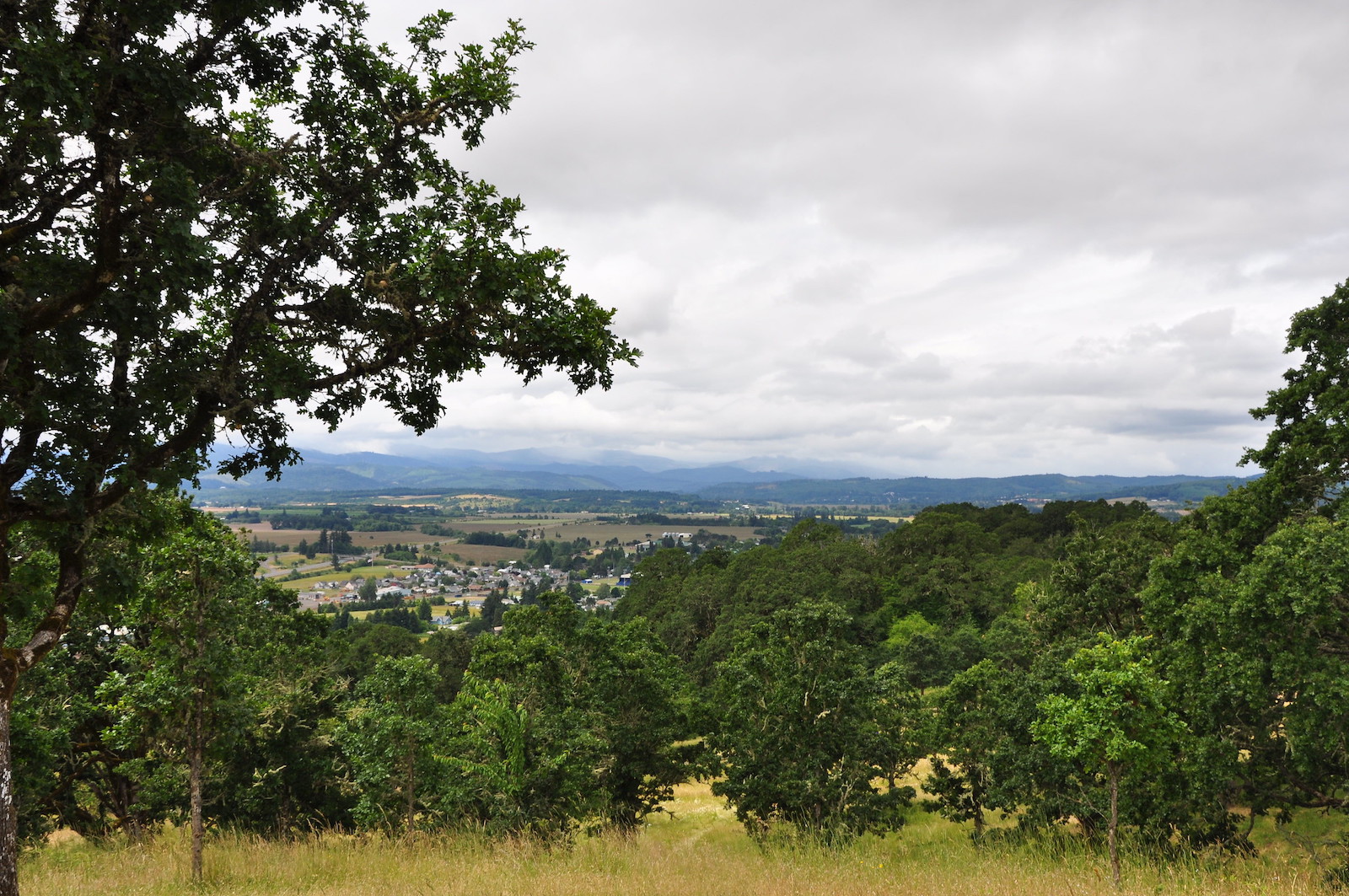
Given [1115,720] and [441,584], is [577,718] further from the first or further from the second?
[441,584]

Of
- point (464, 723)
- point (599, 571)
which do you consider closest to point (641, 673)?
point (464, 723)

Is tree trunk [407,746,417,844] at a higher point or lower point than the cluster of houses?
higher

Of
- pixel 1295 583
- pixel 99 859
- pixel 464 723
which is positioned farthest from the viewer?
pixel 464 723

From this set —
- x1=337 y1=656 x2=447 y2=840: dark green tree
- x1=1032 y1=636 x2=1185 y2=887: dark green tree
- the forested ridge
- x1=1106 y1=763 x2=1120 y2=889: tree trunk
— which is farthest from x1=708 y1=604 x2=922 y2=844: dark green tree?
x1=337 y1=656 x2=447 y2=840: dark green tree

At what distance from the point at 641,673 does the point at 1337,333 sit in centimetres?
2205

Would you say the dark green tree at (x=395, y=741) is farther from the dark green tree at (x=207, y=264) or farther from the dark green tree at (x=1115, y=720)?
the dark green tree at (x=1115, y=720)

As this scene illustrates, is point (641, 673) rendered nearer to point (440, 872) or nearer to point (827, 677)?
point (827, 677)

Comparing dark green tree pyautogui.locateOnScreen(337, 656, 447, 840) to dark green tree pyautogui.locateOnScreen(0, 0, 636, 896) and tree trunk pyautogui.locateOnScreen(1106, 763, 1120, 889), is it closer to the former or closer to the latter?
dark green tree pyautogui.locateOnScreen(0, 0, 636, 896)

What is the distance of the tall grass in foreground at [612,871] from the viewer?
7.03m

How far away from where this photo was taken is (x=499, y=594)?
118 m

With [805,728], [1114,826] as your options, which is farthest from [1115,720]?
[805,728]

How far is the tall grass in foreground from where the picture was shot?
7032 mm

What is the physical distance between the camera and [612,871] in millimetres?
8156

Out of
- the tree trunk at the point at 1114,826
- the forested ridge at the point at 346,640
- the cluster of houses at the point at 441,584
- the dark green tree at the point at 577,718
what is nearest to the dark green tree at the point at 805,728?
the forested ridge at the point at 346,640
